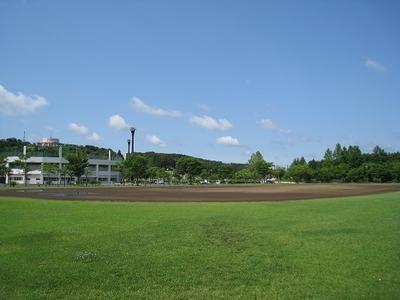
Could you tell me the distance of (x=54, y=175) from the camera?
12719cm

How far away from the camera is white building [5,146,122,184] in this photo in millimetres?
124600

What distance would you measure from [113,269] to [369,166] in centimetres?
14591

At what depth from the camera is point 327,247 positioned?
13.4 meters

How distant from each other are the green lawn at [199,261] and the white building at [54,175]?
342 feet

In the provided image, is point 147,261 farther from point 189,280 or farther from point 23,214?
point 23,214

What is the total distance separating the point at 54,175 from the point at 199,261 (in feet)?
403

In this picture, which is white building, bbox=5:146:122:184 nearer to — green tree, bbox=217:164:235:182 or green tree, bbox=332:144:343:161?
green tree, bbox=217:164:235:182

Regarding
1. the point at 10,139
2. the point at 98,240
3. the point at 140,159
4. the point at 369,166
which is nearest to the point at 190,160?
the point at 140,159

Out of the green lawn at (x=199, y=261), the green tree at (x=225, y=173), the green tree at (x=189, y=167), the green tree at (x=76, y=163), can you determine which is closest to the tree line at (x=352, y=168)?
the green tree at (x=225, y=173)

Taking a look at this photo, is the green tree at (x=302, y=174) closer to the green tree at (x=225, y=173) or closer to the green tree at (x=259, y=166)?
the green tree at (x=259, y=166)

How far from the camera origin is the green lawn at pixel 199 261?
899 centimetres

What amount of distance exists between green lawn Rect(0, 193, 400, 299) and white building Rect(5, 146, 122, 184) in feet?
342

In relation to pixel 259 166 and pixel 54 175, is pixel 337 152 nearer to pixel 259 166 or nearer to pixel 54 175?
pixel 259 166

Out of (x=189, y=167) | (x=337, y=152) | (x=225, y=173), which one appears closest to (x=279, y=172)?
(x=337, y=152)
